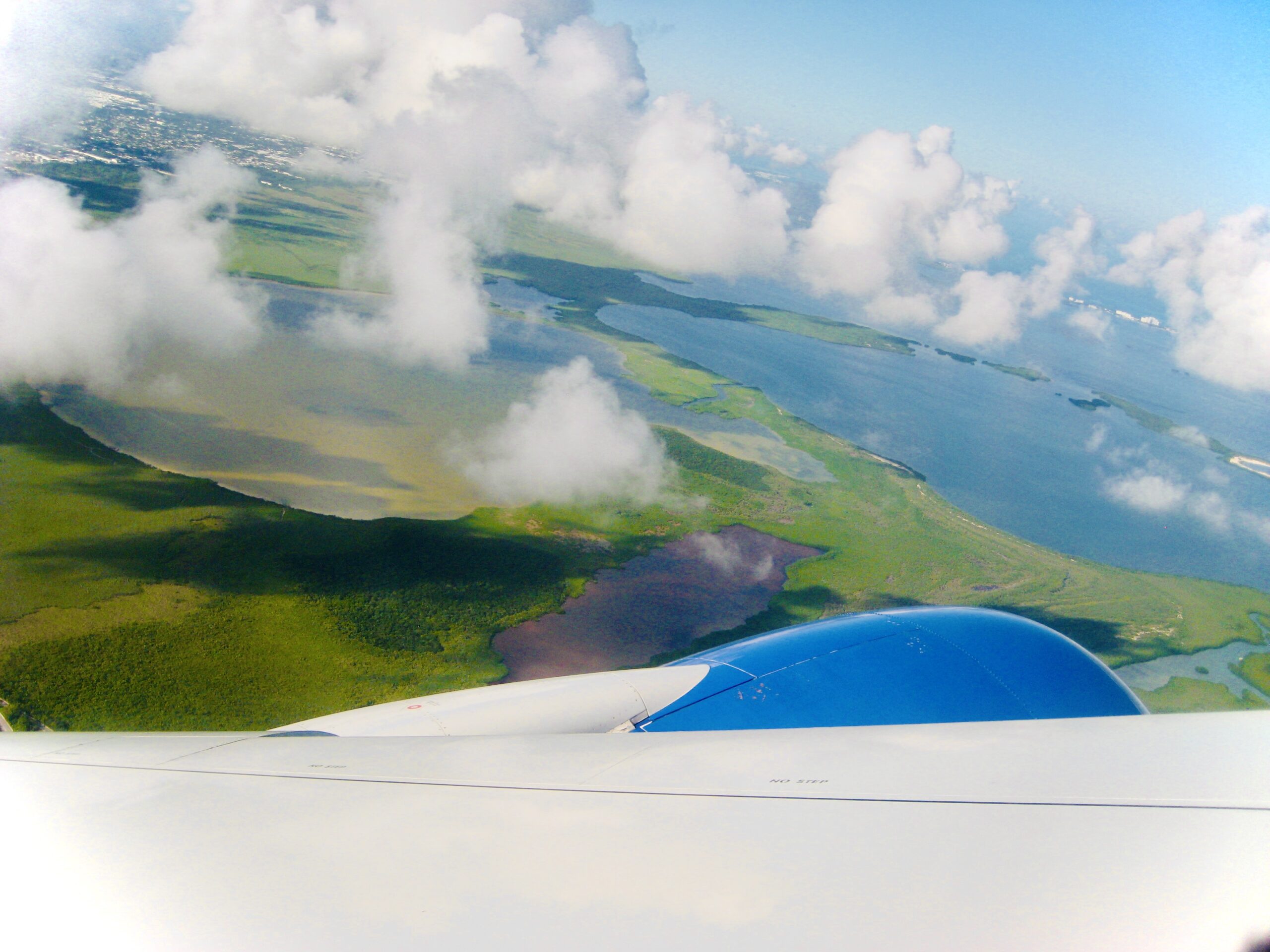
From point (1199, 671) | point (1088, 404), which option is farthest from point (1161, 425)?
point (1199, 671)

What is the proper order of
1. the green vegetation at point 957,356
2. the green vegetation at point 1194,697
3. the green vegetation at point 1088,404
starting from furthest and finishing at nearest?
the green vegetation at point 957,356 < the green vegetation at point 1088,404 < the green vegetation at point 1194,697

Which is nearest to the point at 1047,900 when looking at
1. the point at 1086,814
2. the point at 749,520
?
the point at 1086,814

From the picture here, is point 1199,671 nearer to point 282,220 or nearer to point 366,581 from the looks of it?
point 366,581

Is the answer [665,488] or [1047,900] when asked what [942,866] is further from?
[665,488]

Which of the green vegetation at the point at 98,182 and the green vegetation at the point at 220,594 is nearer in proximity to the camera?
the green vegetation at the point at 220,594

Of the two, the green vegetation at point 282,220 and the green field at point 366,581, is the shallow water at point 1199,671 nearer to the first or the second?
the green field at point 366,581

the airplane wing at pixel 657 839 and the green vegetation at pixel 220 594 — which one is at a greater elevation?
the airplane wing at pixel 657 839

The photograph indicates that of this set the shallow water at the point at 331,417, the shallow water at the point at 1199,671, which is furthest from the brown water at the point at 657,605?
the shallow water at the point at 1199,671
